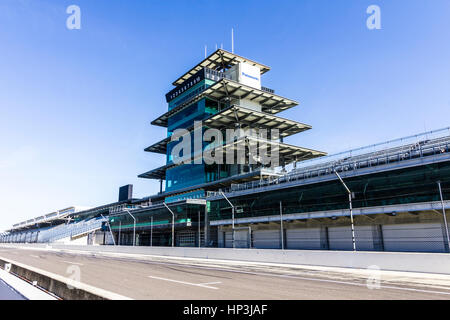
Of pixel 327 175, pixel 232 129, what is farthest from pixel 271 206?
pixel 232 129

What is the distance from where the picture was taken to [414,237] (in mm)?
26500

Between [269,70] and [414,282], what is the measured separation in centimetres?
5940

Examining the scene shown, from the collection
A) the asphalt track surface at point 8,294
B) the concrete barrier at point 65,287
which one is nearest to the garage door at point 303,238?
the concrete barrier at point 65,287

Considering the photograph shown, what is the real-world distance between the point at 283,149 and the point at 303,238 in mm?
24687

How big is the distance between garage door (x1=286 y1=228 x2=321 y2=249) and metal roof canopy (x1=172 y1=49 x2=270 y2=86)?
37785 millimetres

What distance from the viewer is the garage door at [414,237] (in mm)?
24812

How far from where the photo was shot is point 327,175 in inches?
1244

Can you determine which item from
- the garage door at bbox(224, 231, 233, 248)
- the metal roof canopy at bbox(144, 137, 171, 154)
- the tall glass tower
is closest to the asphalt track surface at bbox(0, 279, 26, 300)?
the garage door at bbox(224, 231, 233, 248)

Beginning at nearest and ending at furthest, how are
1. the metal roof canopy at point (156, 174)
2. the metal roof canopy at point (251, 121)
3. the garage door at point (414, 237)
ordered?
1. the garage door at point (414, 237)
2. the metal roof canopy at point (251, 121)
3. the metal roof canopy at point (156, 174)

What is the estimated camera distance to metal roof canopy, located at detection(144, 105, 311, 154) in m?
52.2

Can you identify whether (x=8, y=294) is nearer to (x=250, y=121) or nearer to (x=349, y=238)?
(x=349, y=238)

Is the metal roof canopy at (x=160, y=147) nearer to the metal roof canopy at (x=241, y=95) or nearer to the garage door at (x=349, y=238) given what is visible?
the metal roof canopy at (x=241, y=95)

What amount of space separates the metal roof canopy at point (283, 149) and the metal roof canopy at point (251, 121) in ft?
15.3

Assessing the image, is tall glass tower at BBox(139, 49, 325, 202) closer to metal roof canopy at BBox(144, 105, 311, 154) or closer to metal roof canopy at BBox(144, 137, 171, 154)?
metal roof canopy at BBox(144, 105, 311, 154)
